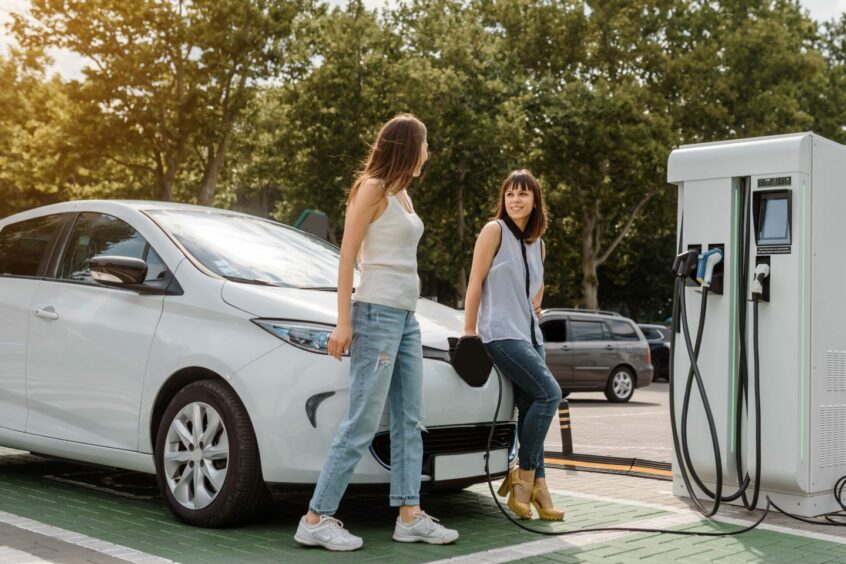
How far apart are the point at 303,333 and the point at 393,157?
938mm

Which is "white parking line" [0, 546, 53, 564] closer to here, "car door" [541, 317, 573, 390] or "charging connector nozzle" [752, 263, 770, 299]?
"charging connector nozzle" [752, 263, 770, 299]

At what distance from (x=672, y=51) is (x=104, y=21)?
1947 centimetres

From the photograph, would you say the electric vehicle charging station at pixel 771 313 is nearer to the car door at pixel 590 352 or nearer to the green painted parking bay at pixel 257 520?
the green painted parking bay at pixel 257 520

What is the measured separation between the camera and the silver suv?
17.9 m

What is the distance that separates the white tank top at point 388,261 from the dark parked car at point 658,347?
825 inches

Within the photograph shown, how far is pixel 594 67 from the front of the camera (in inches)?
1412

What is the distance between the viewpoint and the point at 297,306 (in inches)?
199

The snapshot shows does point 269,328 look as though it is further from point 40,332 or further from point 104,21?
point 104,21

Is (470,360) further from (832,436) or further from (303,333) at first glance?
(832,436)

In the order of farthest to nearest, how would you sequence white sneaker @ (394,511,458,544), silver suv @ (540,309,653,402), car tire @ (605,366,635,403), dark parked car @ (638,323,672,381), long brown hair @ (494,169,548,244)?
1. dark parked car @ (638,323,672,381)
2. car tire @ (605,366,635,403)
3. silver suv @ (540,309,653,402)
4. long brown hair @ (494,169,548,244)
5. white sneaker @ (394,511,458,544)

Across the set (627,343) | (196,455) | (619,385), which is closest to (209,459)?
(196,455)

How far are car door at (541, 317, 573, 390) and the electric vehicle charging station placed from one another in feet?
37.3

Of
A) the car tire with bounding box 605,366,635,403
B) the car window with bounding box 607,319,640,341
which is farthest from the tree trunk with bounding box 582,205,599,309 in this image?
the car tire with bounding box 605,366,635,403

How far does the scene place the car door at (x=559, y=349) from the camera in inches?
697
